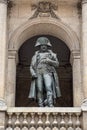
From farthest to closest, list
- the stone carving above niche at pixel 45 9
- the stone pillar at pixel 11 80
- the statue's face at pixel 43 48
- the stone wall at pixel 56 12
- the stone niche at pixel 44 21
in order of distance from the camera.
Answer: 1. the stone carving above niche at pixel 45 9
2. the stone wall at pixel 56 12
3. the stone niche at pixel 44 21
4. the statue's face at pixel 43 48
5. the stone pillar at pixel 11 80

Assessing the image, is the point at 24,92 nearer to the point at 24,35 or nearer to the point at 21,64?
the point at 21,64

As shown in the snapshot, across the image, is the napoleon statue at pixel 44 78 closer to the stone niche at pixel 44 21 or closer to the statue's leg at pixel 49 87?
the statue's leg at pixel 49 87

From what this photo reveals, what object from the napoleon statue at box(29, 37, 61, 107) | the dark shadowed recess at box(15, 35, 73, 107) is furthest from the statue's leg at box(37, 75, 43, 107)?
the dark shadowed recess at box(15, 35, 73, 107)

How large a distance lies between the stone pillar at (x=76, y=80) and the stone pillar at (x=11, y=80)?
70.0 inches

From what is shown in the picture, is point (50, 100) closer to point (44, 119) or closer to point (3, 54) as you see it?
point (44, 119)

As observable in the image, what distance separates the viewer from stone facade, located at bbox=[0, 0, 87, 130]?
16.9 metres

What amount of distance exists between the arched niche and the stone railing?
0.82 m

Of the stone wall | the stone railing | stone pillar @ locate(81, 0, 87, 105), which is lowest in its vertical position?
the stone railing

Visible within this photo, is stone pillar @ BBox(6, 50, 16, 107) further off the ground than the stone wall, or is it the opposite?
the stone wall

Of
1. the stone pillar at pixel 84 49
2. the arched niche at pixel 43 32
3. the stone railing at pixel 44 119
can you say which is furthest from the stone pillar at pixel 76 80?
the stone railing at pixel 44 119

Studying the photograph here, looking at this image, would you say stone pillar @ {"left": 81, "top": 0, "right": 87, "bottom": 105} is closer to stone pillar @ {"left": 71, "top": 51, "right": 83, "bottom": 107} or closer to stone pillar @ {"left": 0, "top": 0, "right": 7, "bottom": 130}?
stone pillar @ {"left": 71, "top": 51, "right": 83, "bottom": 107}

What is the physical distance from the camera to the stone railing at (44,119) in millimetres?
15836

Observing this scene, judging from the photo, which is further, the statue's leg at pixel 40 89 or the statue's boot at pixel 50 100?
the statue's leg at pixel 40 89

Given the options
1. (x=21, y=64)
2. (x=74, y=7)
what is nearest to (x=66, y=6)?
(x=74, y=7)
